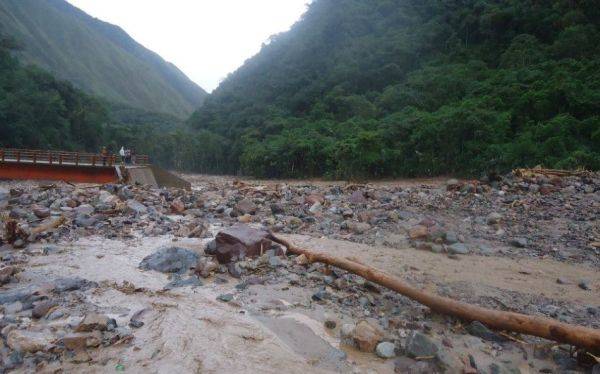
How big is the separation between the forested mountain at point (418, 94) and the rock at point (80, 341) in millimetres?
21036

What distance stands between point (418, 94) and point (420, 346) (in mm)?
37812

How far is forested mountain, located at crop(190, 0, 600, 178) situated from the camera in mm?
24234

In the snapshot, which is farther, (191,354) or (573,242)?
(573,242)

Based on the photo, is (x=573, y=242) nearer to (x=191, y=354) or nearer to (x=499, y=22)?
(x=191, y=354)

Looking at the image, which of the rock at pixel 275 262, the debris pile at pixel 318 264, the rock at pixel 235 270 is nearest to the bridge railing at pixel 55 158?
the debris pile at pixel 318 264

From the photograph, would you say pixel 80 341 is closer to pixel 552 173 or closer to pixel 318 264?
pixel 318 264

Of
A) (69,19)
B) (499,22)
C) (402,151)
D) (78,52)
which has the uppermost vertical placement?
(69,19)

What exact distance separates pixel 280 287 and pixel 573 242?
6.41m

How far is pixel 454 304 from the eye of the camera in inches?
164

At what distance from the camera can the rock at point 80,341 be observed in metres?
3.21

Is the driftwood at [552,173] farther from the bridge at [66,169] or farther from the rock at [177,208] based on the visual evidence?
the bridge at [66,169]

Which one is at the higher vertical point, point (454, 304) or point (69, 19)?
point (69, 19)

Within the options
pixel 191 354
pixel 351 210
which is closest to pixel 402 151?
pixel 351 210

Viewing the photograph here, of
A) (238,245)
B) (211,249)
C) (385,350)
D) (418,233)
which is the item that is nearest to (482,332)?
(385,350)
